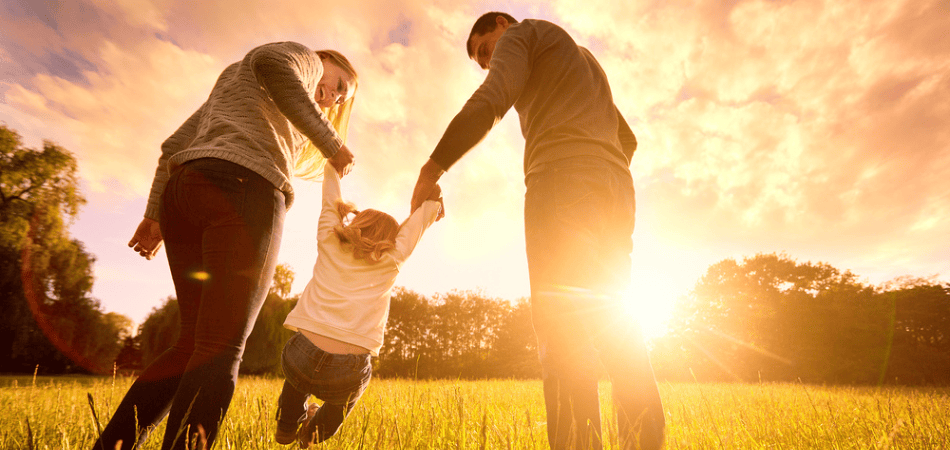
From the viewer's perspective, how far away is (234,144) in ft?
5.50

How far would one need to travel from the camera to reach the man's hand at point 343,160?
2.11 meters

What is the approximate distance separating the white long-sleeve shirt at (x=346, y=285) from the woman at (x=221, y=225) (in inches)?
15.9

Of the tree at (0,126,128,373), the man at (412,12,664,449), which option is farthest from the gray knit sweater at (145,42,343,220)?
the tree at (0,126,128,373)

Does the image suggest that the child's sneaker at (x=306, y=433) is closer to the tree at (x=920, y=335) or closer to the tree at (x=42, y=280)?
the tree at (x=42, y=280)

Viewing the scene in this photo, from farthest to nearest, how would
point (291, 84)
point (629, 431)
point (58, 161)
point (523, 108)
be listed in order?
point (58, 161), point (523, 108), point (291, 84), point (629, 431)

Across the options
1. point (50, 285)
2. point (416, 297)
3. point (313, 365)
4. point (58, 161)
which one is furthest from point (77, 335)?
point (313, 365)

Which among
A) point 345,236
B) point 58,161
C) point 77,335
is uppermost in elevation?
Answer: point 58,161

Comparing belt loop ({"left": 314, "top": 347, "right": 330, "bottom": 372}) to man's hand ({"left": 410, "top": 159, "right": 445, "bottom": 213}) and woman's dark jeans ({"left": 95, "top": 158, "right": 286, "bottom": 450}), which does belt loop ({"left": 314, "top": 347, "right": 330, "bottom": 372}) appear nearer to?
woman's dark jeans ({"left": 95, "top": 158, "right": 286, "bottom": 450})

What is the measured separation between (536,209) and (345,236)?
3.98 feet

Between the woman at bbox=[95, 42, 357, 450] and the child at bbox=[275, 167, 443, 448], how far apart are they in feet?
1.37

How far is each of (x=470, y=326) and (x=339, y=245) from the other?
25648 millimetres

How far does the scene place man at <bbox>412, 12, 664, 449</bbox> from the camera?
1.50m

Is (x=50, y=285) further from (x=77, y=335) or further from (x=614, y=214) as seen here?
(x=614, y=214)

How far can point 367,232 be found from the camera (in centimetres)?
246
